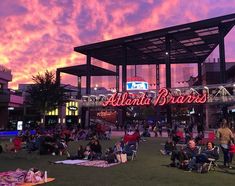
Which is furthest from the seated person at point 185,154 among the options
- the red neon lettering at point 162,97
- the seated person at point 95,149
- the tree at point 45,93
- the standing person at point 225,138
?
the tree at point 45,93

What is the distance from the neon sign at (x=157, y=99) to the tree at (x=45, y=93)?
382 inches

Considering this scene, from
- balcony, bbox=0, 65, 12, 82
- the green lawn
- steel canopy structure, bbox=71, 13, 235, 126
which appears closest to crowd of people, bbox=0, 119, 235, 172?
the green lawn

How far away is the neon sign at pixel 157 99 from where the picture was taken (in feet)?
171

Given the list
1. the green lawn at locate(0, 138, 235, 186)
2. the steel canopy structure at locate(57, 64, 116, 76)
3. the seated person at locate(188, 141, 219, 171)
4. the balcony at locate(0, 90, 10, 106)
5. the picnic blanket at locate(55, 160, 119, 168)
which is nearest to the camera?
the green lawn at locate(0, 138, 235, 186)

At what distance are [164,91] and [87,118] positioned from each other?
66.9ft

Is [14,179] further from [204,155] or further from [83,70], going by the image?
[83,70]

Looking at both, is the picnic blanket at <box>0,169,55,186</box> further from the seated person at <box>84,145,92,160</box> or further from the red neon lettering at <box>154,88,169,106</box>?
the red neon lettering at <box>154,88,169,106</box>

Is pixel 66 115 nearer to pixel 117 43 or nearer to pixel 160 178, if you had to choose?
pixel 117 43

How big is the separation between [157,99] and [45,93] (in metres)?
17.6

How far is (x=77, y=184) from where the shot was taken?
12.3m

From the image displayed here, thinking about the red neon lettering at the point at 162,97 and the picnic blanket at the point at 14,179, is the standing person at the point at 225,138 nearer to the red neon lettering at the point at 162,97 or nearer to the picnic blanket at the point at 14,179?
the picnic blanket at the point at 14,179

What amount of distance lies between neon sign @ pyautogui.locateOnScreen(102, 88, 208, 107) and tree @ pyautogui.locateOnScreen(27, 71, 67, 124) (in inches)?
382

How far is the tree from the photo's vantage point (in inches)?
2210

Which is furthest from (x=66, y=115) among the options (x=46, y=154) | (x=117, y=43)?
(x=46, y=154)
